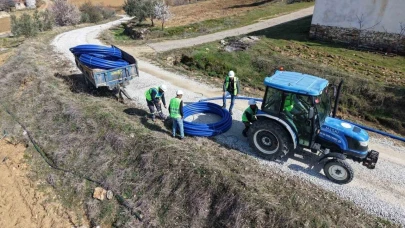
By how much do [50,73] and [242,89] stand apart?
10.4 meters

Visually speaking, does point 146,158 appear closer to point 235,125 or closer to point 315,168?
point 235,125

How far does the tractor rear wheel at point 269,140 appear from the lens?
8.69 metres

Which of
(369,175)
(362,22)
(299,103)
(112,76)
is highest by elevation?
(362,22)

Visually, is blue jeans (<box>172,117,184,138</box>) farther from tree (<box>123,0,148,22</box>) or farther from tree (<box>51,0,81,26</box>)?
tree (<box>51,0,81,26</box>)

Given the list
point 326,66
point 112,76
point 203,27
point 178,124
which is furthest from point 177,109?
point 203,27

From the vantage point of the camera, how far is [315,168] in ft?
29.6

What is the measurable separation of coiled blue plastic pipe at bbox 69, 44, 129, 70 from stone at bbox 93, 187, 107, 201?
600 centimetres

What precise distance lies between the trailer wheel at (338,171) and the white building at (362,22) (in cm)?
1409

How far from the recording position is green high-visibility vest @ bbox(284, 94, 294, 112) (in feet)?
27.3

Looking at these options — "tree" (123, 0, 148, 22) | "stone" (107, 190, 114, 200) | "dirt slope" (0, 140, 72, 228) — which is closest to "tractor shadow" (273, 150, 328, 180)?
"stone" (107, 190, 114, 200)

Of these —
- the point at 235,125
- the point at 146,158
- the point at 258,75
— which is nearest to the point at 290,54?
the point at 258,75

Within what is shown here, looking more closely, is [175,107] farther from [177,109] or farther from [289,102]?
[289,102]

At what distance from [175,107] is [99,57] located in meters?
6.21

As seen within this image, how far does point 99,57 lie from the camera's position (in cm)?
1389
